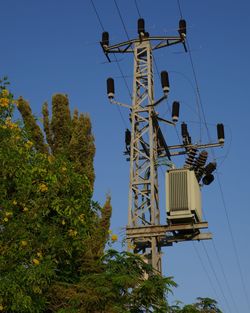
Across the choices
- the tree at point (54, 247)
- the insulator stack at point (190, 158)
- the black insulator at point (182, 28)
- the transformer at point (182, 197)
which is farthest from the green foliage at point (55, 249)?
the black insulator at point (182, 28)

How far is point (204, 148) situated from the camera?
17.6 metres

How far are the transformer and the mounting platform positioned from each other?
22 cm

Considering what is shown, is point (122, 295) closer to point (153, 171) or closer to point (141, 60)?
point (153, 171)

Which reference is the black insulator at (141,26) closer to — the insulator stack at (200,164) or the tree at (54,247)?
the insulator stack at (200,164)

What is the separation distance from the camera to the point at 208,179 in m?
17.0

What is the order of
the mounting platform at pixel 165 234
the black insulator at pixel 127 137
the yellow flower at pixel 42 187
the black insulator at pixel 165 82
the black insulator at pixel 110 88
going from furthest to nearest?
the black insulator at pixel 127 137 → the black insulator at pixel 110 88 → the black insulator at pixel 165 82 → the mounting platform at pixel 165 234 → the yellow flower at pixel 42 187

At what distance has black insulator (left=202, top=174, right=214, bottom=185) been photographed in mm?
16969

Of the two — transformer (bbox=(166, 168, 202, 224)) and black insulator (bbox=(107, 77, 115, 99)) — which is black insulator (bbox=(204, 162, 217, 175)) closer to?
transformer (bbox=(166, 168, 202, 224))

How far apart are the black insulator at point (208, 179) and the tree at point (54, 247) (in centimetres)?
427

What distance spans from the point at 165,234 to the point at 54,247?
3849 millimetres

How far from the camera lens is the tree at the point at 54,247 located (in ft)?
35.0

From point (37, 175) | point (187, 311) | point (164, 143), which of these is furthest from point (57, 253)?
point (164, 143)

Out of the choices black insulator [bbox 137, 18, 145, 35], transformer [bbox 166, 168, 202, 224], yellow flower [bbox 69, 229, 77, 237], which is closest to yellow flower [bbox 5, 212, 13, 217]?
yellow flower [bbox 69, 229, 77, 237]

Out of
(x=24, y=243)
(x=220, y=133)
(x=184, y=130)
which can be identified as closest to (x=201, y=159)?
(x=220, y=133)
